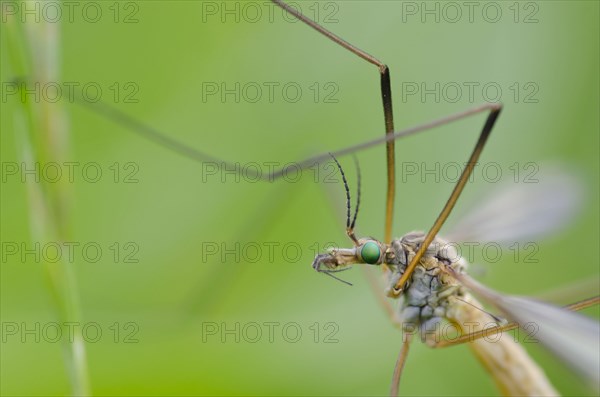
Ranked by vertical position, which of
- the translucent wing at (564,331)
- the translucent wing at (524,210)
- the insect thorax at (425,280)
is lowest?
the translucent wing at (564,331)

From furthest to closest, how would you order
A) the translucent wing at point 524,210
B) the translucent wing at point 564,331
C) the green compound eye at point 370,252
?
the translucent wing at point 524,210
the green compound eye at point 370,252
the translucent wing at point 564,331

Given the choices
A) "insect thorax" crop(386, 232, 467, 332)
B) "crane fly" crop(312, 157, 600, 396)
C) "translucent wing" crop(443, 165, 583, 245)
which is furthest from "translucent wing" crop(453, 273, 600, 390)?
"translucent wing" crop(443, 165, 583, 245)

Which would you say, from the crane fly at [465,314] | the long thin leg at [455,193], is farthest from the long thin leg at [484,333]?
the long thin leg at [455,193]

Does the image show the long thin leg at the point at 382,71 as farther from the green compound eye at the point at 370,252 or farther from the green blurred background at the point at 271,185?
the green blurred background at the point at 271,185

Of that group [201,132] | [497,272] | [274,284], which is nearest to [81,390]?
[274,284]

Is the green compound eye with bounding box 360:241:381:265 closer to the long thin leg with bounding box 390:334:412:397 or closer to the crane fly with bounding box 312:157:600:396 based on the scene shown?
the crane fly with bounding box 312:157:600:396

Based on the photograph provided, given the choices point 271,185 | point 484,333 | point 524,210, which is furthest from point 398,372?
point 524,210
